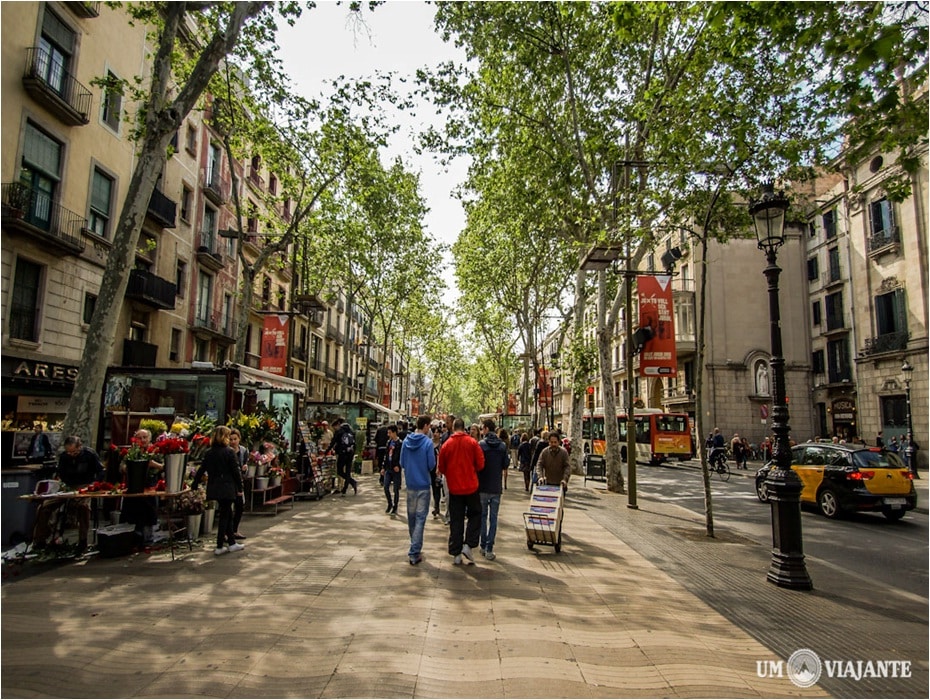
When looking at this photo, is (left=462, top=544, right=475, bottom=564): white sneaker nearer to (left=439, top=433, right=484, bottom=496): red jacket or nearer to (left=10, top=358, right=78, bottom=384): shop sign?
(left=439, top=433, right=484, bottom=496): red jacket

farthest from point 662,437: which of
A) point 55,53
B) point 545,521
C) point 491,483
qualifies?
point 55,53

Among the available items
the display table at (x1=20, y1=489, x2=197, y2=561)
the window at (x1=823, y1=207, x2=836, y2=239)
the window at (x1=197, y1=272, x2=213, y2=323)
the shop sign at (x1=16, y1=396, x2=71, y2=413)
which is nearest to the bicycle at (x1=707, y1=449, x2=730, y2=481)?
the window at (x1=823, y1=207, x2=836, y2=239)

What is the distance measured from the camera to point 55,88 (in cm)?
1544

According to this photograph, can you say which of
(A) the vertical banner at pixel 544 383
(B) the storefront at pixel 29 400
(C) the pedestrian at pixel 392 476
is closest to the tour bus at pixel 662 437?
(A) the vertical banner at pixel 544 383

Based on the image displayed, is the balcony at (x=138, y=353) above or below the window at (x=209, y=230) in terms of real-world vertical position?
below

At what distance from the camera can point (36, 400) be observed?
15227 mm

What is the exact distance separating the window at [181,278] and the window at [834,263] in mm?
34510

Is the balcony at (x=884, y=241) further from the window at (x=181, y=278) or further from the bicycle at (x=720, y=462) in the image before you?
the window at (x=181, y=278)

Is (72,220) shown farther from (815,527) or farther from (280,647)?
(815,527)

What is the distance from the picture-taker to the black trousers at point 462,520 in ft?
22.7

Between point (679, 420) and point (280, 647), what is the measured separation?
2706cm

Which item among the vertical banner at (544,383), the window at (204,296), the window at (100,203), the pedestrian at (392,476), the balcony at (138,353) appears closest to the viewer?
the pedestrian at (392,476)

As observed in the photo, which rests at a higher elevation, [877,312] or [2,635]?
[877,312]

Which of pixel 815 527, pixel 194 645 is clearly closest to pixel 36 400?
pixel 194 645
